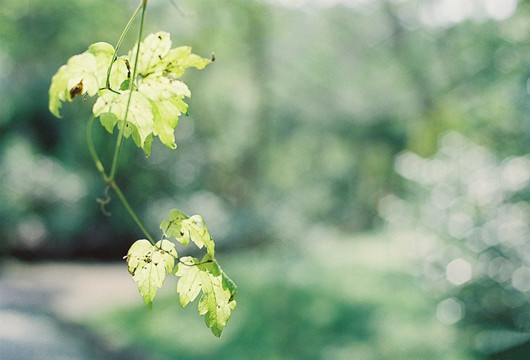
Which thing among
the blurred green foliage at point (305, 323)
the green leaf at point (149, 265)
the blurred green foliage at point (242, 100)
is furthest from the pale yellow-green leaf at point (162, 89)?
the blurred green foliage at point (242, 100)

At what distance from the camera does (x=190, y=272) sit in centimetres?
91

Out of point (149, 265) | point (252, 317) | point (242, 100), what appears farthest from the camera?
point (242, 100)

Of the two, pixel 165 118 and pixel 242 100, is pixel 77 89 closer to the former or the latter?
pixel 165 118

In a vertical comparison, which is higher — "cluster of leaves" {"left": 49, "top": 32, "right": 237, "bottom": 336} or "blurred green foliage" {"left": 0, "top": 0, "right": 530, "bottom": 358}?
"blurred green foliage" {"left": 0, "top": 0, "right": 530, "bottom": 358}

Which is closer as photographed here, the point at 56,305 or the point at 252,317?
the point at 252,317

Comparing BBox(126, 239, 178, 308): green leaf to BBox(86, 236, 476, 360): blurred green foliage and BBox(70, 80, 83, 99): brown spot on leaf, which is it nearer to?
BBox(70, 80, 83, 99): brown spot on leaf

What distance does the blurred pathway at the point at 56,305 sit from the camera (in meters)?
5.77

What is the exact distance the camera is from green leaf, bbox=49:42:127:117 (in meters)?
0.90

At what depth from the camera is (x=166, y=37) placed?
0.88 meters

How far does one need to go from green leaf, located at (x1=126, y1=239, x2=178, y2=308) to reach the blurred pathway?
204 inches

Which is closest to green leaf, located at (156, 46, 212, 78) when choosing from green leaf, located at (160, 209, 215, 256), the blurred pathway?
green leaf, located at (160, 209, 215, 256)

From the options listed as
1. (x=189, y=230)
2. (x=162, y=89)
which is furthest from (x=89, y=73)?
(x=189, y=230)

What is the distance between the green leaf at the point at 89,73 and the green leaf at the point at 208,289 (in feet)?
1.09

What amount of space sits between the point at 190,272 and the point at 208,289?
45 mm
